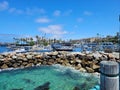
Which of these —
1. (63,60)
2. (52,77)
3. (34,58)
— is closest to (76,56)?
(63,60)

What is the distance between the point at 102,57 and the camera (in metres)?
18.0

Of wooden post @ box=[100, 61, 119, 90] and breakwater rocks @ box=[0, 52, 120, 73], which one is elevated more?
wooden post @ box=[100, 61, 119, 90]

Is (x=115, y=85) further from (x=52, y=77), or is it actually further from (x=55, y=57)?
(x=55, y=57)

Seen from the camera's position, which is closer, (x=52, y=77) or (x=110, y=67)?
(x=110, y=67)

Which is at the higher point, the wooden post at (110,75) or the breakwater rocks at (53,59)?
the wooden post at (110,75)

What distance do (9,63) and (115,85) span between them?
17433mm

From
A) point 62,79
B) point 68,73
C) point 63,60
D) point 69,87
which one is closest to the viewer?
point 69,87

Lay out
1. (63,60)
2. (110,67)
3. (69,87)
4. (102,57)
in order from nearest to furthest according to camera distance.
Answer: (110,67) → (69,87) → (102,57) → (63,60)

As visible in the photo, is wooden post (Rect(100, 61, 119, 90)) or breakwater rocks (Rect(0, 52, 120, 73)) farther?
breakwater rocks (Rect(0, 52, 120, 73))

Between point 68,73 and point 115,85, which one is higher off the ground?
point 115,85

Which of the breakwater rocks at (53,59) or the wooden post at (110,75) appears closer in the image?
the wooden post at (110,75)

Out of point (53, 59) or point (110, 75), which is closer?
point (110, 75)

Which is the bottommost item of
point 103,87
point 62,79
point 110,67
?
point 62,79

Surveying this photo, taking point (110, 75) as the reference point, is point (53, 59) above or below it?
below
